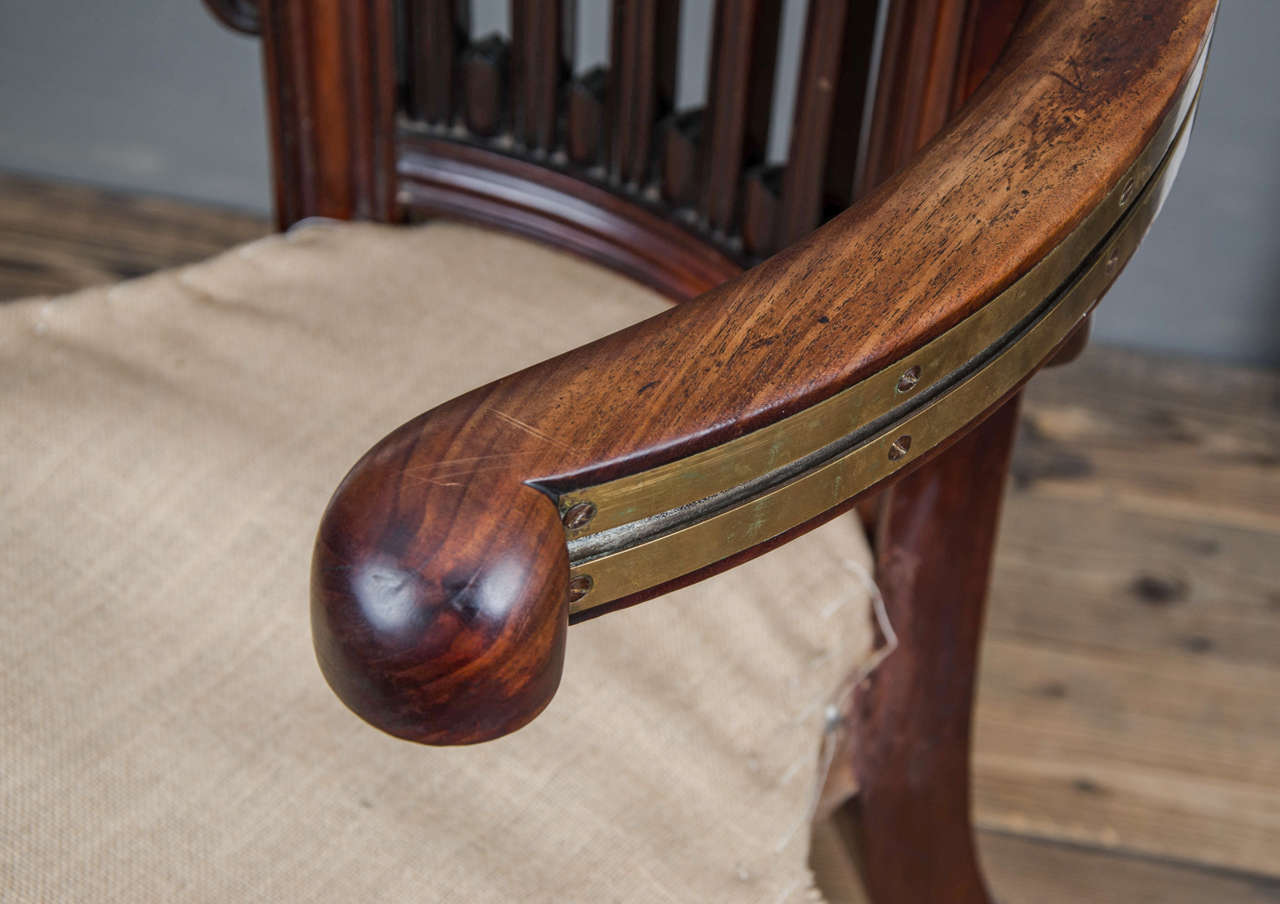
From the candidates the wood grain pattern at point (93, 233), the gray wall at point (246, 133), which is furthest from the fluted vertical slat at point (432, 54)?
the wood grain pattern at point (93, 233)

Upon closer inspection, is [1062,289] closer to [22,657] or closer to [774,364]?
[774,364]

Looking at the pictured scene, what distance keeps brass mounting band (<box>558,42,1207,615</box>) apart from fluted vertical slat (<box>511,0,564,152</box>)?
30 cm

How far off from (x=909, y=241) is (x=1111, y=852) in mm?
720

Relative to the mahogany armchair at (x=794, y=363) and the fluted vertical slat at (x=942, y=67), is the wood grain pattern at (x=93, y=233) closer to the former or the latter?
the mahogany armchair at (x=794, y=363)

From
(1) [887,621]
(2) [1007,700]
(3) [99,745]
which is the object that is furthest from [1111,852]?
(3) [99,745]

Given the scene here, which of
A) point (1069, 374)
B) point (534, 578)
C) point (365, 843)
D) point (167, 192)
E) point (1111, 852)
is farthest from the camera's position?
point (167, 192)

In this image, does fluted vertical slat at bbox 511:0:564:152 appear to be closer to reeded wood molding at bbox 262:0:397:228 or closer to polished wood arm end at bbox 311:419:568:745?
reeded wood molding at bbox 262:0:397:228

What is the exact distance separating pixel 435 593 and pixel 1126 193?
7.6 inches

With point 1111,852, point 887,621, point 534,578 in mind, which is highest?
point 534,578

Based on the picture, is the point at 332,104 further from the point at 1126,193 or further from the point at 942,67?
the point at 1126,193

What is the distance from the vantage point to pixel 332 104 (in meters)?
0.62

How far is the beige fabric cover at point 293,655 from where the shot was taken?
0.38m

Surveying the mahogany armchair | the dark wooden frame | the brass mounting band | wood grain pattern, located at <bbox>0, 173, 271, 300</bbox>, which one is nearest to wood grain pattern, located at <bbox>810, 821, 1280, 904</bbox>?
the dark wooden frame

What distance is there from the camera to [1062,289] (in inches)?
12.5
